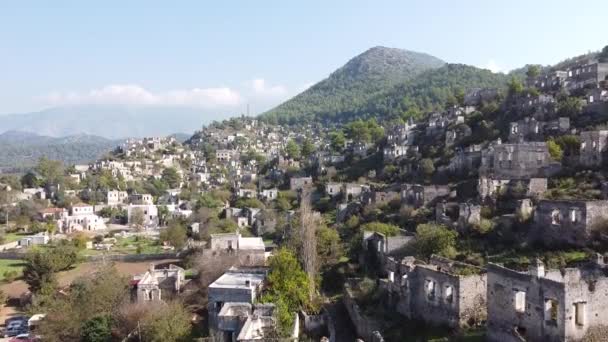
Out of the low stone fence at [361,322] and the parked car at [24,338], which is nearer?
the low stone fence at [361,322]

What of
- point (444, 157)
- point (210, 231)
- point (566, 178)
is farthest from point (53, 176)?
point (566, 178)

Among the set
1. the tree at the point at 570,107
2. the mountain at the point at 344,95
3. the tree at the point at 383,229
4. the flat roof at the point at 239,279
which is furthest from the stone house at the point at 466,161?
the mountain at the point at 344,95

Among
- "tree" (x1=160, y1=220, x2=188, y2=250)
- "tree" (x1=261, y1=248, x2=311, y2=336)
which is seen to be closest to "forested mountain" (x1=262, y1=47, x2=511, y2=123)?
"tree" (x1=160, y1=220, x2=188, y2=250)

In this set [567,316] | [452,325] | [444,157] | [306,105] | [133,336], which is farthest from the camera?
[306,105]

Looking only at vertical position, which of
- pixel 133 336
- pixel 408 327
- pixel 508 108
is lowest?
pixel 133 336

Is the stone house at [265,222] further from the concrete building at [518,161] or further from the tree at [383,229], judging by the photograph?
the concrete building at [518,161]

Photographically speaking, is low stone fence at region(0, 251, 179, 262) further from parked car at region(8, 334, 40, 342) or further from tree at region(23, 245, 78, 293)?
parked car at region(8, 334, 40, 342)

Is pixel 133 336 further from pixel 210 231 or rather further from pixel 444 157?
pixel 444 157
